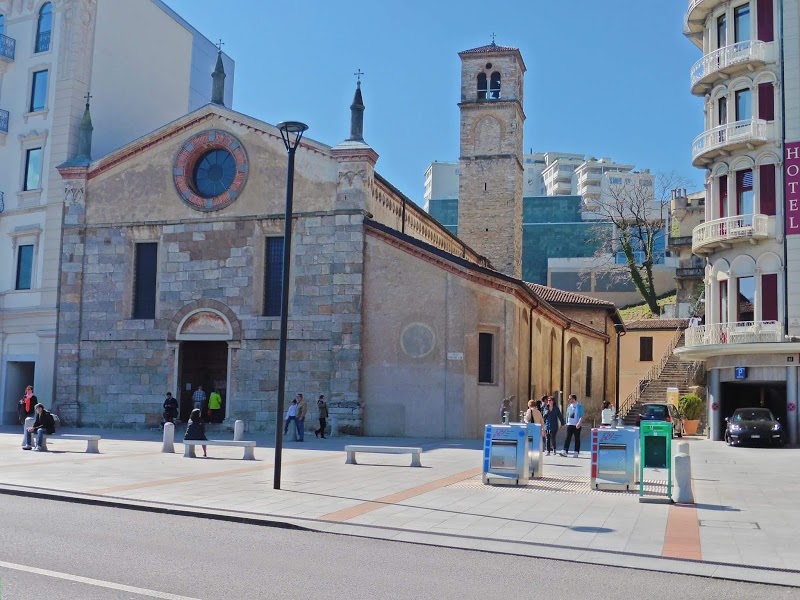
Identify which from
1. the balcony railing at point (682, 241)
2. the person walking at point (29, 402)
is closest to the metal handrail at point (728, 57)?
the balcony railing at point (682, 241)

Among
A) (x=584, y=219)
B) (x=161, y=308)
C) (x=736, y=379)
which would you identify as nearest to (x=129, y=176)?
(x=161, y=308)

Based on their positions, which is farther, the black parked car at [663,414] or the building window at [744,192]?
the black parked car at [663,414]

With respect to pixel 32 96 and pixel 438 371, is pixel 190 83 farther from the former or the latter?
pixel 438 371

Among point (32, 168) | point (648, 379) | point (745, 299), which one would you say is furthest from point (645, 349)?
point (32, 168)

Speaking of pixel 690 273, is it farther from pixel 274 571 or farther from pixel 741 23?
pixel 274 571

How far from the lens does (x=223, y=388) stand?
3294 cm

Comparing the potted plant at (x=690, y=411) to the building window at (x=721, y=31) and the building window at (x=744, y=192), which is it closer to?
the building window at (x=744, y=192)

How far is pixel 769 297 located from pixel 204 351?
2102 cm

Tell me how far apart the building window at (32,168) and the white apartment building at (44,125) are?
0.04 m

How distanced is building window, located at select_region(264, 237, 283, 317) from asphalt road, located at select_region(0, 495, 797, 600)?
20382 millimetres

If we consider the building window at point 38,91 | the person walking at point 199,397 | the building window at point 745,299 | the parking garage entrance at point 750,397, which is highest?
the building window at point 38,91

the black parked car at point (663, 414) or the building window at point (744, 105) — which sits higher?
the building window at point (744, 105)

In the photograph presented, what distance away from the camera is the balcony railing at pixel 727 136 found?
30484 mm

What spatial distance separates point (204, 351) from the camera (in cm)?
3328
